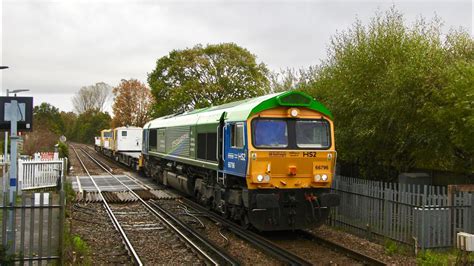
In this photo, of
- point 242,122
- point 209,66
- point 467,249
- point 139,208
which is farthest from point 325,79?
point 209,66

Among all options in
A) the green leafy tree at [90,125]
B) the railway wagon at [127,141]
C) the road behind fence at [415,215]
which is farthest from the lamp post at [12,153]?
the green leafy tree at [90,125]

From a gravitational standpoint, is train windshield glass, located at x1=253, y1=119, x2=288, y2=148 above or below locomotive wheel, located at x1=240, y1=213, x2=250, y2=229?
above

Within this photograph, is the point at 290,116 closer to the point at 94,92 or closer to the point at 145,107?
the point at 145,107

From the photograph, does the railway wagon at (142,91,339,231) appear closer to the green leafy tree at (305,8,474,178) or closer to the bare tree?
the green leafy tree at (305,8,474,178)

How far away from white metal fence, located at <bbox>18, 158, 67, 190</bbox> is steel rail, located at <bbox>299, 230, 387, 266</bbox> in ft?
40.5

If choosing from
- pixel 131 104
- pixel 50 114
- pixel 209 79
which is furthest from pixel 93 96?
pixel 209 79

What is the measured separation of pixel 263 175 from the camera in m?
10.8

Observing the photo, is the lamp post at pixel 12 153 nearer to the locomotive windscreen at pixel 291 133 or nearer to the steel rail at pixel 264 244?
the steel rail at pixel 264 244

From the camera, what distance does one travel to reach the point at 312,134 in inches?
456

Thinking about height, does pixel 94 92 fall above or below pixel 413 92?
above

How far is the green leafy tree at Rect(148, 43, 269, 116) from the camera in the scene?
4156 cm

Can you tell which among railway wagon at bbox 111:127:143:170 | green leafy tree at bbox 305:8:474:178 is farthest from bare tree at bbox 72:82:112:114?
green leafy tree at bbox 305:8:474:178

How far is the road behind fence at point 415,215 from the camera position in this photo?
31.7 feet

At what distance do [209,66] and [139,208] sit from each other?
27863 millimetres
